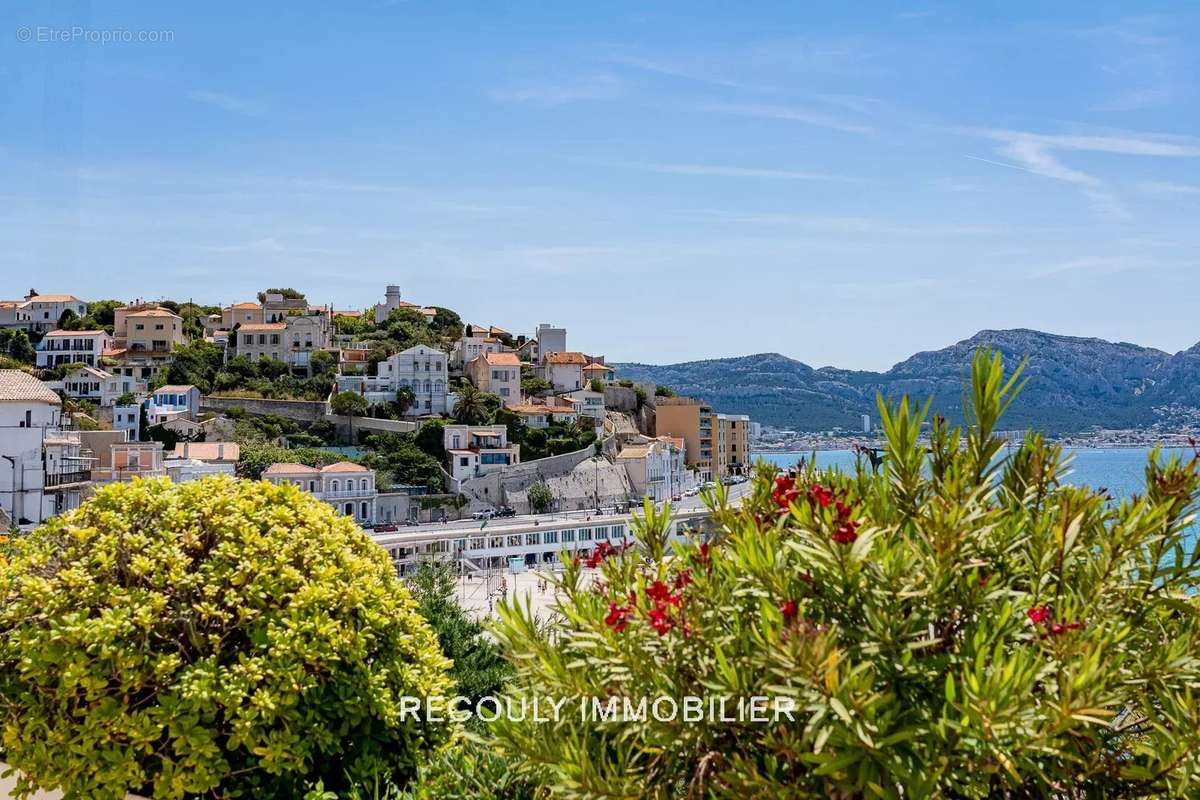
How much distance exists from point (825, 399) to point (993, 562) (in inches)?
7284

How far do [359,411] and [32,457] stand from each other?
949 inches

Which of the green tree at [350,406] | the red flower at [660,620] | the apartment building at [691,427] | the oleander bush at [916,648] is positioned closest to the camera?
the oleander bush at [916,648]

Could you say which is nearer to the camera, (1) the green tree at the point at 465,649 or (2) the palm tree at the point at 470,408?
(1) the green tree at the point at 465,649

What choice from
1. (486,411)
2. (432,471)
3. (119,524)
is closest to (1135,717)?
(119,524)

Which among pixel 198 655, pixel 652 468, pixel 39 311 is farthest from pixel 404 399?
pixel 198 655

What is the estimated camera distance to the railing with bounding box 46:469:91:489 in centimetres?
4038

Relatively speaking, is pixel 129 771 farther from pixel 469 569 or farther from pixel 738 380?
pixel 738 380

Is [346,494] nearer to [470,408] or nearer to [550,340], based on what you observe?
[470,408]

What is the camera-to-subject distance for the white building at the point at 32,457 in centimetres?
3828

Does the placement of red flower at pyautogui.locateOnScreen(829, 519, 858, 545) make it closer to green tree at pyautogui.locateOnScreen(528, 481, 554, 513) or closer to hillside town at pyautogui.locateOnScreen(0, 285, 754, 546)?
hillside town at pyautogui.locateOnScreen(0, 285, 754, 546)

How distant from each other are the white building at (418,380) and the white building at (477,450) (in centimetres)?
498

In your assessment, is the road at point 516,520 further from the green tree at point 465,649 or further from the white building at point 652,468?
the green tree at point 465,649

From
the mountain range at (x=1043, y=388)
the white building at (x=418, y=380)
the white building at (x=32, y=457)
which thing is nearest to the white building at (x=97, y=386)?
the white building at (x=418, y=380)

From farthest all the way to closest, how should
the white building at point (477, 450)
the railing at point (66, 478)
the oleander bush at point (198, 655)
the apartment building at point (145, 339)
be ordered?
the apartment building at point (145, 339)
the white building at point (477, 450)
the railing at point (66, 478)
the oleander bush at point (198, 655)
